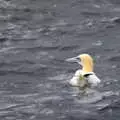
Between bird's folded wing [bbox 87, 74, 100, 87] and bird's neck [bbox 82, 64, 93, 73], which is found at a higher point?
bird's neck [bbox 82, 64, 93, 73]

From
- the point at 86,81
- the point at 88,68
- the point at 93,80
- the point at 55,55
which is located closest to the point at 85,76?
the point at 86,81

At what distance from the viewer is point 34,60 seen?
2788 cm

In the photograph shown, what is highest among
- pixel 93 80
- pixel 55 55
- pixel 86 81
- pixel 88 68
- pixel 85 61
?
pixel 55 55

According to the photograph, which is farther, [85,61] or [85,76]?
[85,61]

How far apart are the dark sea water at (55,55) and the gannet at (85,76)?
239mm

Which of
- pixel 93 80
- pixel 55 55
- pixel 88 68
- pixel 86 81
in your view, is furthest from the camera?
pixel 55 55

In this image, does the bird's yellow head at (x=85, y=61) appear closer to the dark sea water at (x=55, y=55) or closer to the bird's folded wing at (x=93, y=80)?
the dark sea water at (x=55, y=55)

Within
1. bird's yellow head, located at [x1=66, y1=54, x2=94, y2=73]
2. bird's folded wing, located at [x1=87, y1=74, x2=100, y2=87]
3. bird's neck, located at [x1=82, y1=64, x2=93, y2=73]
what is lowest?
bird's folded wing, located at [x1=87, y1=74, x2=100, y2=87]

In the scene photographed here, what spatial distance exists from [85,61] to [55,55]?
2.07m

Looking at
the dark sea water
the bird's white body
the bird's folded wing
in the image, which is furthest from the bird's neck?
the bird's folded wing

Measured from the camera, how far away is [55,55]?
28.4m

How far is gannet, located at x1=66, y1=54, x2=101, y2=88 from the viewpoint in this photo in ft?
83.5

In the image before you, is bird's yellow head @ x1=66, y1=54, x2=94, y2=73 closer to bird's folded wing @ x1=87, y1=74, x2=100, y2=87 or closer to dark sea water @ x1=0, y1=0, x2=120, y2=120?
dark sea water @ x1=0, y1=0, x2=120, y2=120

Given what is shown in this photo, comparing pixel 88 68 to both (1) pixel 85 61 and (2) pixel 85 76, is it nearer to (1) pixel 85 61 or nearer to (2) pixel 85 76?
(1) pixel 85 61
